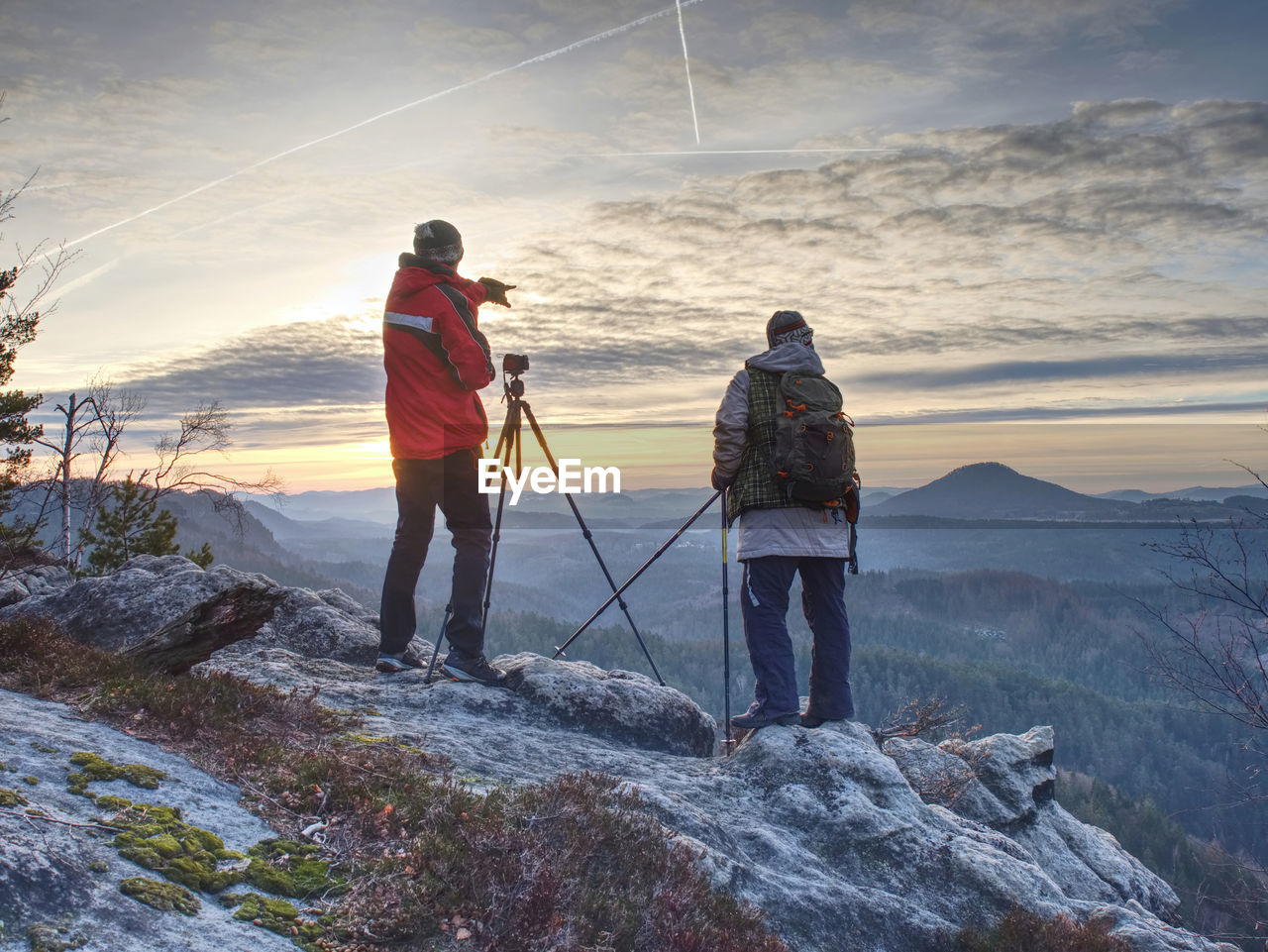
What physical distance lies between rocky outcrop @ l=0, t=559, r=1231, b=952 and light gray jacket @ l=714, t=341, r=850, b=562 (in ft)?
5.90

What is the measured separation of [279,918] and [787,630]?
5113 mm

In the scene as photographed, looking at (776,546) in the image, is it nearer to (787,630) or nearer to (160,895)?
(787,630)

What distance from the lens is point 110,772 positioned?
4344mm

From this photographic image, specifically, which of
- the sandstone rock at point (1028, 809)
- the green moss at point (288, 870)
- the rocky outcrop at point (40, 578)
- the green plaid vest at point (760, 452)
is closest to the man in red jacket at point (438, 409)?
the green plaid vest at point (760, 452)

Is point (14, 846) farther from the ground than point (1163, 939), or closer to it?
farther from the ground

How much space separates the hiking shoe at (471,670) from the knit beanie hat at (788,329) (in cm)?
467

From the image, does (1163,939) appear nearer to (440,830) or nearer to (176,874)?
(440,830)

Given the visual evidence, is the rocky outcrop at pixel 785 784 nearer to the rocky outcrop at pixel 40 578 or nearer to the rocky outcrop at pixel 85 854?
the rocky outcrop at pixel 85 854

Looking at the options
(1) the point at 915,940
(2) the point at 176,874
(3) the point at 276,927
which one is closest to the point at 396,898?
(3) the point at 276,927

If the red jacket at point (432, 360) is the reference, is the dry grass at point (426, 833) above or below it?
below

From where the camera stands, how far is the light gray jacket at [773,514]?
7.41 metres

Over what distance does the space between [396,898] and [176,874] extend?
3.36 ft

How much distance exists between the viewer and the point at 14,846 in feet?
10.8

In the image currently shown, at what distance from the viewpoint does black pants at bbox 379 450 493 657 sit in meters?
8.06
